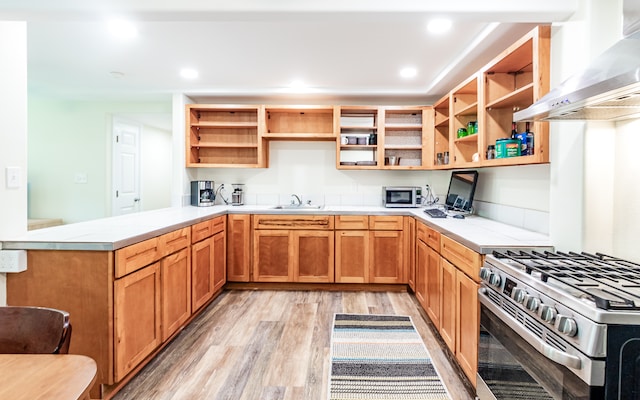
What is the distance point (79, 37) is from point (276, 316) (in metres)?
2.78

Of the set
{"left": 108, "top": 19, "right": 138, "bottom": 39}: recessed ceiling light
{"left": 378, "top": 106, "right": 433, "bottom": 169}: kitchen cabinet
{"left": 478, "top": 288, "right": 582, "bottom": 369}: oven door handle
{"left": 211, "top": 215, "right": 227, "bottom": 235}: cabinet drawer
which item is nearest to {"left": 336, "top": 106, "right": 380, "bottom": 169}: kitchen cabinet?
{"left": 378, "top": 106, "right": 433, "bottom": 169}: kitchen cabinet

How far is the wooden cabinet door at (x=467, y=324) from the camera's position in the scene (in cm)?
198

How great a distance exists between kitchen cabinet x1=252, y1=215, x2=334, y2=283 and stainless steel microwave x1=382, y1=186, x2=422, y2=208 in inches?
30.8

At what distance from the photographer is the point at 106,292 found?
1.96 m

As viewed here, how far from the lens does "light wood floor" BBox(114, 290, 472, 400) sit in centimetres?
211

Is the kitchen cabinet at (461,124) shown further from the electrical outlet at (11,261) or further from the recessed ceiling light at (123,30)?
the electrical outlet at (11,261)

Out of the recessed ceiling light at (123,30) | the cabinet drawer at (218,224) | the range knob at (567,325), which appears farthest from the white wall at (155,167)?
the range knob at (567,325)

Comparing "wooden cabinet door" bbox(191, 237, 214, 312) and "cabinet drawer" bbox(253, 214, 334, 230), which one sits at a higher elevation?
"cabinet drawer" bbox(253, 214, 334, 230)

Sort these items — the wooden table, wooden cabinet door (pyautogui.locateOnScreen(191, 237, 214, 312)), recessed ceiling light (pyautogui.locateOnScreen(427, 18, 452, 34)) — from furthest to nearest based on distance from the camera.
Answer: wooden cabinet door (pyautogui.locateOnScreen(191, 237, 214, 312))
recessed ceiling light (pyautogui.locateOnScreen(427, 18, 452, 34))
the wooden table

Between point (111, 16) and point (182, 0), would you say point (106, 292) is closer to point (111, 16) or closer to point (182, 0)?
point (111, 16)

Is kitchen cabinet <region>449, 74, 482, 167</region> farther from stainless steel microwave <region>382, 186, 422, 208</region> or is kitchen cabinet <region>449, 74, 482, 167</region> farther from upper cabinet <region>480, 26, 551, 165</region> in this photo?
stainless steel microwave <region>382, 186, 422, 208</region>

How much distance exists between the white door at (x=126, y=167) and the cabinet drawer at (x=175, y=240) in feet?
8.48

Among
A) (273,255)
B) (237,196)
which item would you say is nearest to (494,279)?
(273,255)

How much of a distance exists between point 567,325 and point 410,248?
2687 millimetres
